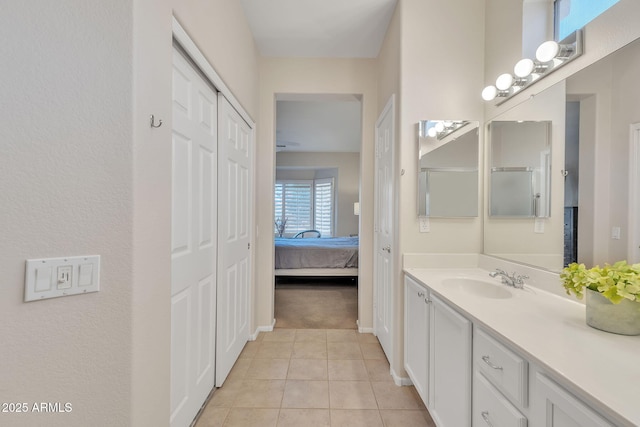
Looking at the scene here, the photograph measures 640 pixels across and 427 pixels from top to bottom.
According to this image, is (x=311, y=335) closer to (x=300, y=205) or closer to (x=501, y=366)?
(x=501, y=366)

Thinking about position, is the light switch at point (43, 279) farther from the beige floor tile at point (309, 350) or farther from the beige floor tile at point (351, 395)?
the beige floor tile at point (309, 350)

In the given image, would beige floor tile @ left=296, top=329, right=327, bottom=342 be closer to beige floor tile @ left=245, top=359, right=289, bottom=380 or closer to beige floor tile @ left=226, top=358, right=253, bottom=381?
beige floor tile @ left=245, top=359, right=289, bottom=380

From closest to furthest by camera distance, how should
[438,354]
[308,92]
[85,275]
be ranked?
[85,275] < [438,354] < [308,92]

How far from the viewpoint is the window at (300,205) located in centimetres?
738

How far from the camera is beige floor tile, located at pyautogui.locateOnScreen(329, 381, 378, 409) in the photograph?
68.2 inches

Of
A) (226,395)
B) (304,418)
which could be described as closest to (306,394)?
(304,418)

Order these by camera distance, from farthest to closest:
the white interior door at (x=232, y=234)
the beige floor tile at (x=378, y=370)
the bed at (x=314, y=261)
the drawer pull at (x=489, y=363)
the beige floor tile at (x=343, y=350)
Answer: the bed at (x=314, y=261) → the beige floor tile at (x=343, y=350) → the beige floor tile at (x=378, y=370) → the white interior door at (x=232, y=234) → the drawer pull at (x=489, y=363)

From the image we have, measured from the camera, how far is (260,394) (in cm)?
183

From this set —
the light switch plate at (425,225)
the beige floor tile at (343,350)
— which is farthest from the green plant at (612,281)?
the beige floor tile at (343,350)

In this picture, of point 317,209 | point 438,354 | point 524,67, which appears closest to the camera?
point 438,354

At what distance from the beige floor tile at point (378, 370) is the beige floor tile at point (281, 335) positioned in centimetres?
80

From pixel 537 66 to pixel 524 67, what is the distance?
2.3 inches

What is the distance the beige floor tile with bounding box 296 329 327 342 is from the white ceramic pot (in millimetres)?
2124

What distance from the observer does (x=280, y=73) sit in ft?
9.18
